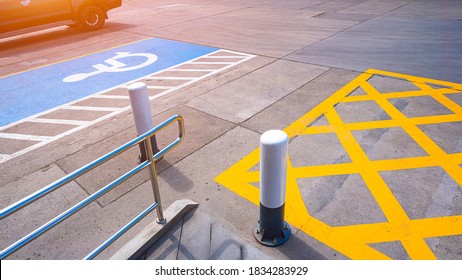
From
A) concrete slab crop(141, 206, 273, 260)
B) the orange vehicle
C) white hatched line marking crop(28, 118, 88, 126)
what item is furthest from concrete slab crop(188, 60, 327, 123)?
the orange vehicle

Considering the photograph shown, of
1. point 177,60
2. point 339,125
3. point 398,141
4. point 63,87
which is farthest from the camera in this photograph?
point 177,60

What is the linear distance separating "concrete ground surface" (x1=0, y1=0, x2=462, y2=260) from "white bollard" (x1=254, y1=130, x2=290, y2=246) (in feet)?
0.43

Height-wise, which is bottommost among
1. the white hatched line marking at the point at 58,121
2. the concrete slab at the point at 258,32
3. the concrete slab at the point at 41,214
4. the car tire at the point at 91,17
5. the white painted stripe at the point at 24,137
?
the concrete slab at the point at 41,214

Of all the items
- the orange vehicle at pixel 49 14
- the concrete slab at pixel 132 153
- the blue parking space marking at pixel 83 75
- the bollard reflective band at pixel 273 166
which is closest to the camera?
the bollard reflective band at pixel 273 166

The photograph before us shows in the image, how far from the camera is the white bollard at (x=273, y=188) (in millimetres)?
2513

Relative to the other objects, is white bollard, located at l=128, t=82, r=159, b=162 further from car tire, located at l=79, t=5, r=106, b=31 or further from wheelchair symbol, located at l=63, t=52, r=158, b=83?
car tire, located at l=79, t=5, r=106, b=31

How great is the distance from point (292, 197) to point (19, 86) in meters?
7.50

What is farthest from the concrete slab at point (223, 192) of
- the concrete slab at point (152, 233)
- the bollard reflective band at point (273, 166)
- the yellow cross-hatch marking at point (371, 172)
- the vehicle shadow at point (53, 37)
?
the vehicle shadow at point (53, 37)

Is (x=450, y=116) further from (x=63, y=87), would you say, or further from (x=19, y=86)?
(x=19, y=86)

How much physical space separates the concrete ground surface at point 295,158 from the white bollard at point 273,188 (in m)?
0.13

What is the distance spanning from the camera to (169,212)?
11.0 ft

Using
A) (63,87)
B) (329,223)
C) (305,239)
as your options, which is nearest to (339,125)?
(329,223)

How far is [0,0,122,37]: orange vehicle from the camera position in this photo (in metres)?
10.1

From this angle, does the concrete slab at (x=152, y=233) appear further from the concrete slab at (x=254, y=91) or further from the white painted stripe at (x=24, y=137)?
the white painted stripe at (x=24, y=137)
